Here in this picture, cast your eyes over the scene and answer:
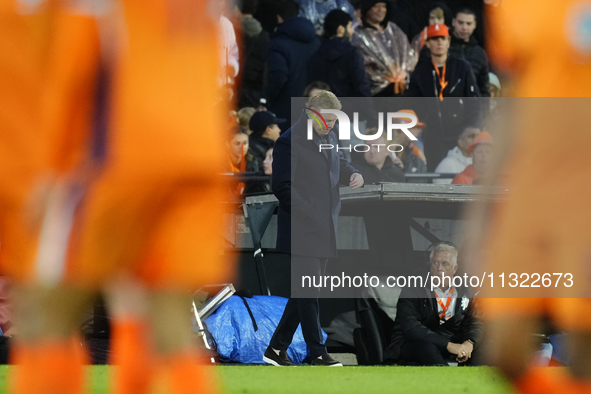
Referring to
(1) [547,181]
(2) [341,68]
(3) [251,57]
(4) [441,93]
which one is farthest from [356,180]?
(1) [547,181]

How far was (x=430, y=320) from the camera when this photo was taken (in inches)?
199

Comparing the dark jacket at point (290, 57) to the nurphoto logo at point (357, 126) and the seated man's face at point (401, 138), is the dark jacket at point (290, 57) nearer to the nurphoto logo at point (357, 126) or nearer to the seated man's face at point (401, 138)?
the nurphoto logo at point (357, 126)

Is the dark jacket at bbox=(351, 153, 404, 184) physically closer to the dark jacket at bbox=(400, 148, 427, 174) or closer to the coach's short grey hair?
the dark jacket at bbox=(400, 148, 427, 174)

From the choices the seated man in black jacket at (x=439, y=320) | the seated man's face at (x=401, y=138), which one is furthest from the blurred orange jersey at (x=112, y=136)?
the seated man's face at (x=401, y=138)

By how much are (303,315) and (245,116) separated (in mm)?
2069

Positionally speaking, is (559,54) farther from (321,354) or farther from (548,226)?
(321,354)

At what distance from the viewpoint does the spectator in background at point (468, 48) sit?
694cm

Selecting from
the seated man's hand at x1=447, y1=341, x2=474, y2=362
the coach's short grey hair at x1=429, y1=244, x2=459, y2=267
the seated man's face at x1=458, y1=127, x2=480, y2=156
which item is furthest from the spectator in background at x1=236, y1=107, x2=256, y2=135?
the seated man's hand at x1=447, y1=341, x2=474, y2=362

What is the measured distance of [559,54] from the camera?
7.16 ft

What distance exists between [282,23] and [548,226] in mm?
4703

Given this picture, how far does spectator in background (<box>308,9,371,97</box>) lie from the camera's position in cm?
633

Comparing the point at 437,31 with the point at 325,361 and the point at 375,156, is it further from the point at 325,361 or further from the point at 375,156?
the point at 325,361

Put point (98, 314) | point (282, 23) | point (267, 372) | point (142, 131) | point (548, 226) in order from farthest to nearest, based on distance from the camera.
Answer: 1. point (282, 23)
2. point (98, 314)
3. point (267, 372)
4. point (548, 226)
5. point (142, 131)

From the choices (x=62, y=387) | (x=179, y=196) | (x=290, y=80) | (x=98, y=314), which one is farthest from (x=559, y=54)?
(x=290, y=80)
